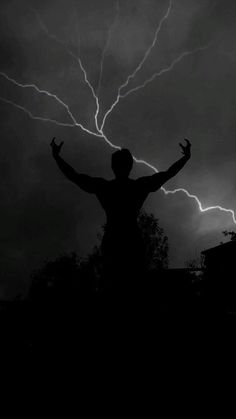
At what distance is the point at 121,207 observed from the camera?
8.59 ft

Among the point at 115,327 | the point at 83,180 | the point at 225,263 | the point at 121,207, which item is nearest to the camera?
the point at 115,327

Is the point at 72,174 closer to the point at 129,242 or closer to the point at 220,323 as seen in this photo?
the point at 129,242

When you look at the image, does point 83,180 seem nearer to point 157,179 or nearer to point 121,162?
point 121,162

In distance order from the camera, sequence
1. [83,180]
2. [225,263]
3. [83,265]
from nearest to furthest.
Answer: [83,180] → [225,263] → [83,265]

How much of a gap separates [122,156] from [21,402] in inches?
88.0

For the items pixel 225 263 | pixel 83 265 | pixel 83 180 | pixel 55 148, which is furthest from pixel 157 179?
pixel 83 265

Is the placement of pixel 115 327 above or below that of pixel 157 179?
below

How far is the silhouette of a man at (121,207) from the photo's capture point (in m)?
2.45

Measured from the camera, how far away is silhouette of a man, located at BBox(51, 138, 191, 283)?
2453 millimetres

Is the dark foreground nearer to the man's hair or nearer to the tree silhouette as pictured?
the man's hair

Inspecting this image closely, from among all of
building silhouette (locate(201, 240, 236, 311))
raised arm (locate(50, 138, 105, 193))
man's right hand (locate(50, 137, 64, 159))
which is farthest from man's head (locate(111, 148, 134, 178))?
building silhouette (locate(201, 240, 236, 311))

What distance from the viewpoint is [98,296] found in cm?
247

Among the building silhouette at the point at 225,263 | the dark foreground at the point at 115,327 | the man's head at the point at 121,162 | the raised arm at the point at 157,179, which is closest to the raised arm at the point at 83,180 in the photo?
the man's head at the point at 121,162

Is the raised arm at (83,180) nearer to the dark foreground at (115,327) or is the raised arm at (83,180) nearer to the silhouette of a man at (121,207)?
the silhouette of a man at (121,207)
